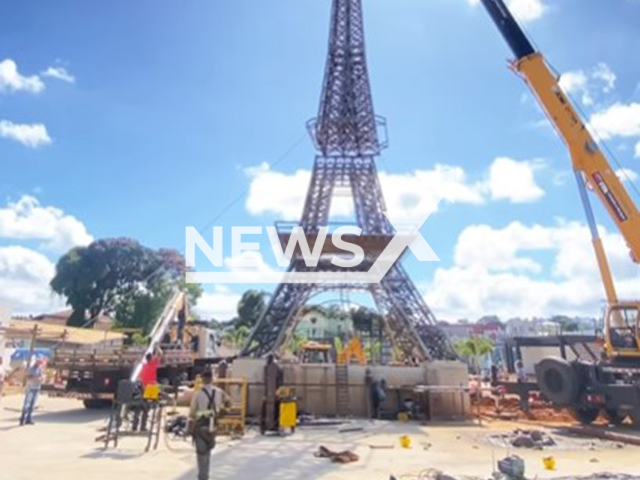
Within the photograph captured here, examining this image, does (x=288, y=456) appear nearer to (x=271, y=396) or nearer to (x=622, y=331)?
(x=271, y=396)

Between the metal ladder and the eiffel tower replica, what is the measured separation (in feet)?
15.3

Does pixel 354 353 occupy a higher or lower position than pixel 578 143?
lower

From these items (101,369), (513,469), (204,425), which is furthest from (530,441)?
(101,369)

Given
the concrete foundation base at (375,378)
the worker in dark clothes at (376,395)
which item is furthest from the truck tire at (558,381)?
the worker in dark clothes at (376,395)

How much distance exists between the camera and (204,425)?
566 cm

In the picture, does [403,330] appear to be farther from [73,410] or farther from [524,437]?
[73,410]

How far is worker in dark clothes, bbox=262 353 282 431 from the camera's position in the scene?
1045 centimetres

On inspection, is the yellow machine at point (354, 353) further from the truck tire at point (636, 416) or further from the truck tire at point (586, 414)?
the truck tire at point (636, 416)

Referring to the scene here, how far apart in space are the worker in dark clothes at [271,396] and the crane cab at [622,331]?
8.67m

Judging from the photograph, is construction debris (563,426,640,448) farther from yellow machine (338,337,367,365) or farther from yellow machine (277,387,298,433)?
yellow machine (338,337,367,365)

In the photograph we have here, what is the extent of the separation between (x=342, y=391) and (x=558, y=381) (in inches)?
236

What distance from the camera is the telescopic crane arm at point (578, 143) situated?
39.6 feet

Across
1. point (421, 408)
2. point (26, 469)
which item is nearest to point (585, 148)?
point (421, 408)

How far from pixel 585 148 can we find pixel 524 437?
8.23m
